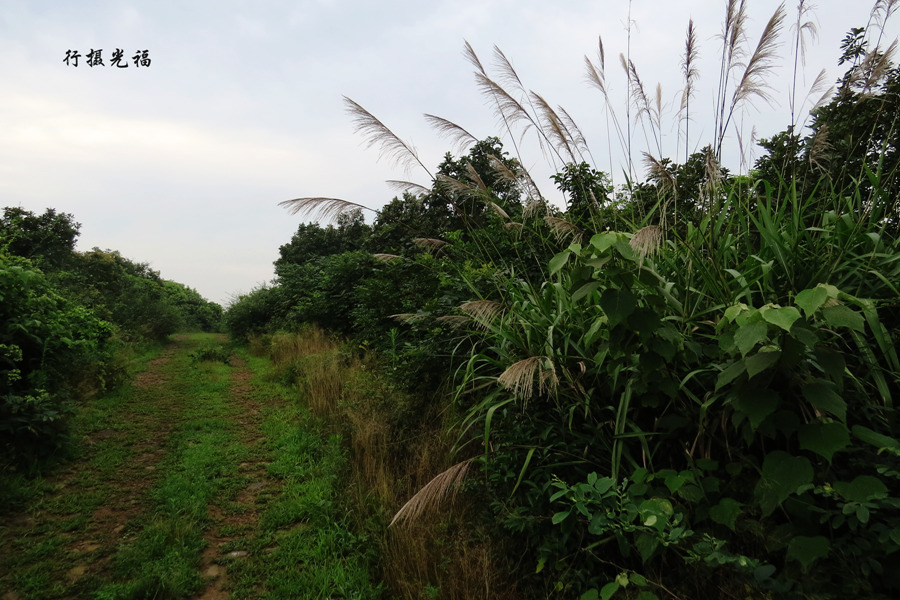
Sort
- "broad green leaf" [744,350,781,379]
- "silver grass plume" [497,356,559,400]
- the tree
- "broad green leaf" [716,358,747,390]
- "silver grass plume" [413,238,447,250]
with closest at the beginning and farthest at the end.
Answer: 1. "broad green leaf" [744,350,781,379]
2. "broad green leaf" [716,358,747,390]
3. "silver grass plume" [497,356,559,400]
4. "silver grass plume" [413,238,447,250]
5. the tree

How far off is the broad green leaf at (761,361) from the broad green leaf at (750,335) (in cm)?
5

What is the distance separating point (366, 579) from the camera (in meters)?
2.45

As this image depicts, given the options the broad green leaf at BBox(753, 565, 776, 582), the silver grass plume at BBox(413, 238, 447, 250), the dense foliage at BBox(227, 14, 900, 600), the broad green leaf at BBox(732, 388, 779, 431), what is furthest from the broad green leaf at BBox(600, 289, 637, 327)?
the silver grass plume at BBox(413, 238, 447, 250)

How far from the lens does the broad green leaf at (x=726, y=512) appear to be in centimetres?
156

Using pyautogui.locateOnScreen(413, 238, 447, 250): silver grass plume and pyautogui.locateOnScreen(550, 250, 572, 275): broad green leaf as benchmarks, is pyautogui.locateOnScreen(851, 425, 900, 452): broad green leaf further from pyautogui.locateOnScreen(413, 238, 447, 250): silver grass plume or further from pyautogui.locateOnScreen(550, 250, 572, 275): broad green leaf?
pyautogui.locateOnScreen(413, 238, 447, 250): silver grass plume

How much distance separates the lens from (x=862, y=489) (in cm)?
135

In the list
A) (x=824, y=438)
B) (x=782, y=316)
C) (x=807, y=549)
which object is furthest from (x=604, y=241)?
(x=807, y=549)

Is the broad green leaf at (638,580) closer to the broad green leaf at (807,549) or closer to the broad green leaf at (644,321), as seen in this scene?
the broad green leaf at (807,549)

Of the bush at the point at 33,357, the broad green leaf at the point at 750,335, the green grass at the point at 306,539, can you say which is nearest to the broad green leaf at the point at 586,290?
the broad green leaf at the point at 750,335

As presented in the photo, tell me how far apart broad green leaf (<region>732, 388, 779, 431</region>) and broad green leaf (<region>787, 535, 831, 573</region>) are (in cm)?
37

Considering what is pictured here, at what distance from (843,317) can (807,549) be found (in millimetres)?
783

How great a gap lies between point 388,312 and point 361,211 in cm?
240

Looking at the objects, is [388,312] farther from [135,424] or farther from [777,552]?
[777,552]

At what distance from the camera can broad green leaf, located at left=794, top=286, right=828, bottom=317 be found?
1383 millimetres
